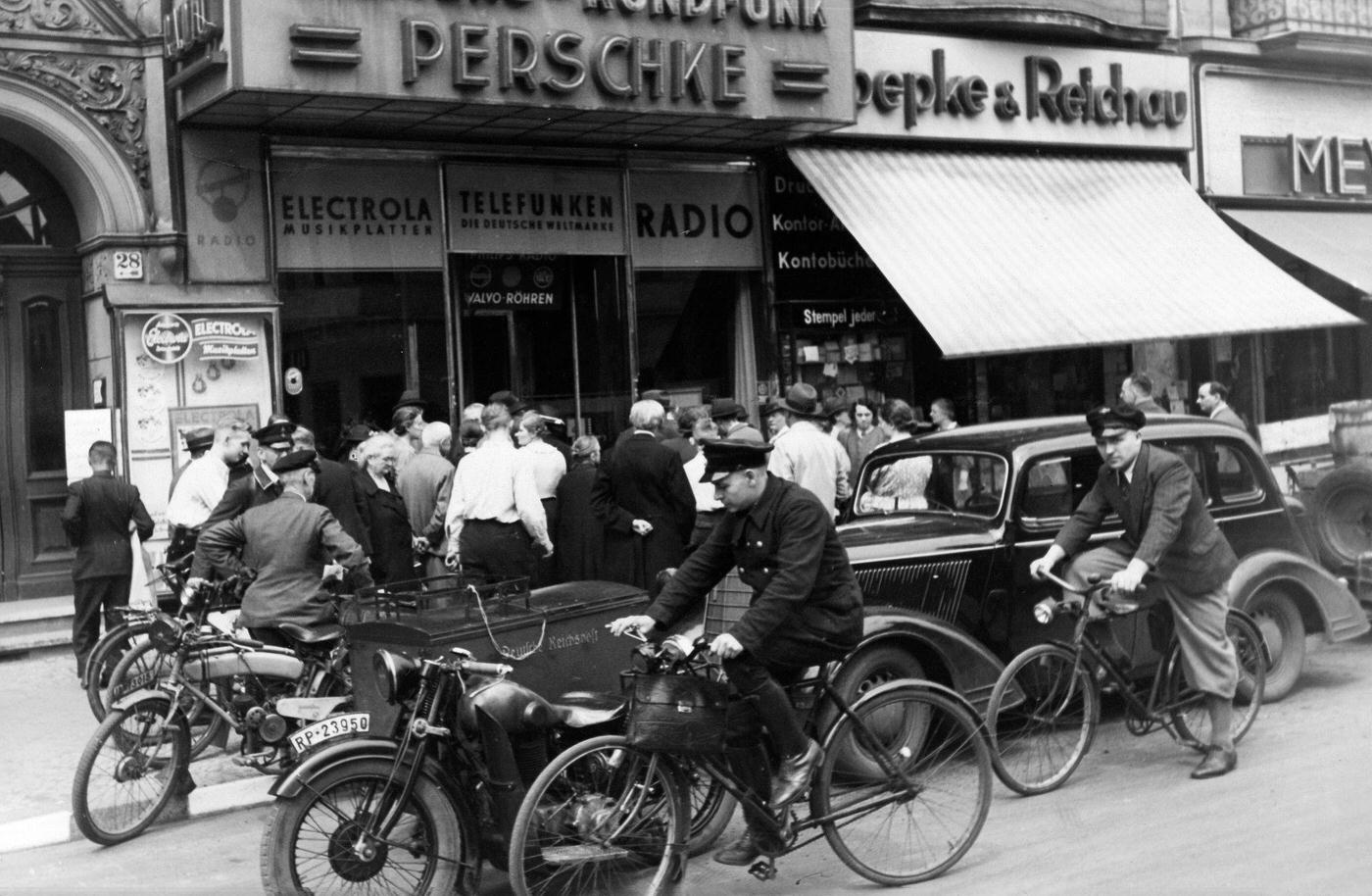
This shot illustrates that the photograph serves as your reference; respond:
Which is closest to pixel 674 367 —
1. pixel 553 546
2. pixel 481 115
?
pixel 481 115

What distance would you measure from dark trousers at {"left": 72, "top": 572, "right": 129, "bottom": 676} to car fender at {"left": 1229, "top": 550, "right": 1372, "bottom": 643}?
720 centimetres

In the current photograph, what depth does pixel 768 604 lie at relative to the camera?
5.59 metres

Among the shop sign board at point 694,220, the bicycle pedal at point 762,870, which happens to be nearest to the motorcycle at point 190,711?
the bicycle pedal at point 762,870

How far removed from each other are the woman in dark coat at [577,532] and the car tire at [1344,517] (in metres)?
4.95

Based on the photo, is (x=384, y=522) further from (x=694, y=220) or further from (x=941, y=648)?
(x=694, y=220)

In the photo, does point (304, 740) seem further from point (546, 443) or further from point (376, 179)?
point (376, 179)

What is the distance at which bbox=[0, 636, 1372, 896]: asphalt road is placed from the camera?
5746mm

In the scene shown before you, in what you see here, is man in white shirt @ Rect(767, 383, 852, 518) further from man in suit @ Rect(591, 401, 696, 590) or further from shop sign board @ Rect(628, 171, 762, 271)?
shop sign board @ Rect(628, 171, 762, 271)

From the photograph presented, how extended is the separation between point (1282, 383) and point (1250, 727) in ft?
40.3

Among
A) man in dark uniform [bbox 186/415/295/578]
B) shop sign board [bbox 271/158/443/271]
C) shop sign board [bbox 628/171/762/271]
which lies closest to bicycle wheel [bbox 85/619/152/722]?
man in dark uniform [bbox 186/415/295/578]

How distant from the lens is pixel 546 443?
11250 millimetres

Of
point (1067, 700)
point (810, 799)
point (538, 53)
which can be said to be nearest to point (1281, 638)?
point (1067, 700)

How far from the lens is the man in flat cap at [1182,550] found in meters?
7.29

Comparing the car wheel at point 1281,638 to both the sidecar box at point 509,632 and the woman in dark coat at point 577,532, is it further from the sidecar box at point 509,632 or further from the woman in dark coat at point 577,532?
the woman in dark coat at point 577,532
